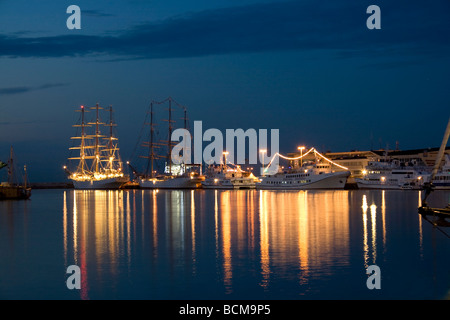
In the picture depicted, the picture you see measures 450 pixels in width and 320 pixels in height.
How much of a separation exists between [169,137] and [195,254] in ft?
417

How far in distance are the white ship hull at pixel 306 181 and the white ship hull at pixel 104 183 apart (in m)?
45.9

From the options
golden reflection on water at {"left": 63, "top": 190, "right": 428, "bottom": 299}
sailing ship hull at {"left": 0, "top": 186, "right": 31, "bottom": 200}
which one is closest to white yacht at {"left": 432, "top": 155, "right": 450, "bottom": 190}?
golden reflection on water at {"left": 63, "top": 190, "right": 428, "bottom": 299}

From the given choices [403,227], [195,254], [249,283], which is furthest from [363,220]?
[249,283]

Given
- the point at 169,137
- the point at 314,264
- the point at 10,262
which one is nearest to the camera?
the point at 314,264

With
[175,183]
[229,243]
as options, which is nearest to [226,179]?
[175,183]

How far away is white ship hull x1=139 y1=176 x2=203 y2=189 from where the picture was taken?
144375 mm

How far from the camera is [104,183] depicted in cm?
→ 15375

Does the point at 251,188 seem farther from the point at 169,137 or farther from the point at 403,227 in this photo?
the point at 403,227

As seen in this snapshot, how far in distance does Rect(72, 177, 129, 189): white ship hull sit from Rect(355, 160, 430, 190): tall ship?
64090mm

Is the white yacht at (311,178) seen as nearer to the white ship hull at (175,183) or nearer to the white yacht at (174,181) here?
the white ship hull at (175,183)

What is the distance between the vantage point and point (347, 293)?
17359mm

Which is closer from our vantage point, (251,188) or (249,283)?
(249,283)

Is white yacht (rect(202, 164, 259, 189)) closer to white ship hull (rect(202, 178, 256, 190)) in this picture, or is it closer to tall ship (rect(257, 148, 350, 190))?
white ship hull (rect(202, 178, 256, 190))

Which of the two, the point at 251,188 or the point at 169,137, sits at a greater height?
the point at 169,137
